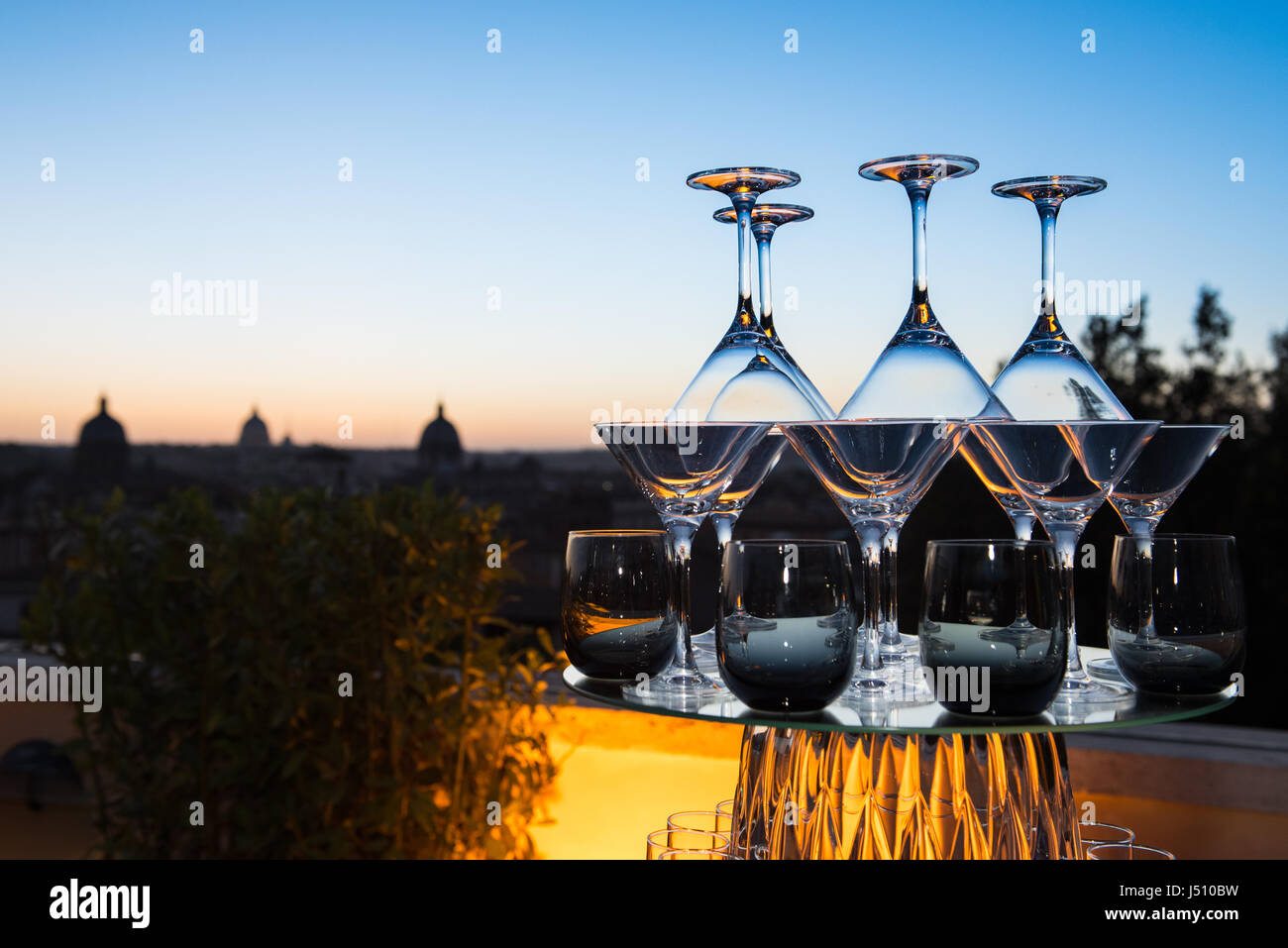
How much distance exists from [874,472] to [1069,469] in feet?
0.70

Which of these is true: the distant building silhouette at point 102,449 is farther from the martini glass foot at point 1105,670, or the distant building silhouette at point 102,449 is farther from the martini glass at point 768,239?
the martini glass foot at point 1105,670

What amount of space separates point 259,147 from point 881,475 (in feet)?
12.0

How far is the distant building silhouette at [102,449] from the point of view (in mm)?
4449

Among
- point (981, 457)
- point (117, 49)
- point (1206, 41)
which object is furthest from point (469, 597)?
point (1206, 41)

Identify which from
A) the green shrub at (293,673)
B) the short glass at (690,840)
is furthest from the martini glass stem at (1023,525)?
the green shrub at (293,673)

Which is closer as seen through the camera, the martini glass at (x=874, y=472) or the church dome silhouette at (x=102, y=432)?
the martini glass at (x=874, y=472)

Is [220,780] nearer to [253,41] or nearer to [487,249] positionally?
[487,249]

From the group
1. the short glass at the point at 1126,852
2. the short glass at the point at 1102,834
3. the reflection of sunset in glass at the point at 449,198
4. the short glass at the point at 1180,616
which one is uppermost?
the reflection of sunset in glass at the point at 449,198

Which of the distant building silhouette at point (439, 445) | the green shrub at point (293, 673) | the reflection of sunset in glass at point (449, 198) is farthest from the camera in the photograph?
the distant building silhouette at point (439, 445)

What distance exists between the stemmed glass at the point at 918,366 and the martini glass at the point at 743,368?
0.08m

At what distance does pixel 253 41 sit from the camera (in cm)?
390

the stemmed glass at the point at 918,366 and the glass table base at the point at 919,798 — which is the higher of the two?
the stemmed glass at the point at 918,366

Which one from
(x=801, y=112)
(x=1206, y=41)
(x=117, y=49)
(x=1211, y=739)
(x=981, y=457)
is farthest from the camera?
(x=1206, y=41)

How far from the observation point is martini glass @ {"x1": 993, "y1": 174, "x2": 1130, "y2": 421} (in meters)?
1.14
